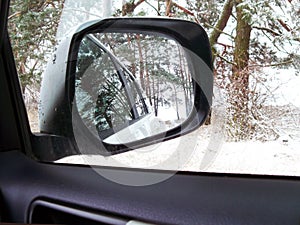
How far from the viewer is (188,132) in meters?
0.98

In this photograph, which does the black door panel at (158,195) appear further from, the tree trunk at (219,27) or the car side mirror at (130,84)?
the tree trunk at (219,27)

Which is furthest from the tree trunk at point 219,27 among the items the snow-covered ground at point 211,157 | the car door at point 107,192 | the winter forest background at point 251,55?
the car door at point 107,192

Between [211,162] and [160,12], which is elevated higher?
[160,12]

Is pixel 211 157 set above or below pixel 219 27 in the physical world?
below

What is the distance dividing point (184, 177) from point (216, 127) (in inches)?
5.8

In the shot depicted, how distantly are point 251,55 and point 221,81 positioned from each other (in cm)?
9

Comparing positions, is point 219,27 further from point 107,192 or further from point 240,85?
point 107,192

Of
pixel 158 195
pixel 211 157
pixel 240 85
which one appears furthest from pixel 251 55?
pixel 158 195

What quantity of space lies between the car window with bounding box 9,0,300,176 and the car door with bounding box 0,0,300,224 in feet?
0.15

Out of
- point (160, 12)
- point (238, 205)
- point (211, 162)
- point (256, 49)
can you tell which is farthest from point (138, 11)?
point (238, 205)

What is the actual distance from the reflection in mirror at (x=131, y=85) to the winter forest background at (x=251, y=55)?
0.08 meters

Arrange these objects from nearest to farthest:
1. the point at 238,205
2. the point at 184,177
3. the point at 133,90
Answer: the point at 238,205 < the point at 184,177 < the point at 133,90

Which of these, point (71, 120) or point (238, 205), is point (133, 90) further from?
point (238, 205)

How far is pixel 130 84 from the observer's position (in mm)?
1030
